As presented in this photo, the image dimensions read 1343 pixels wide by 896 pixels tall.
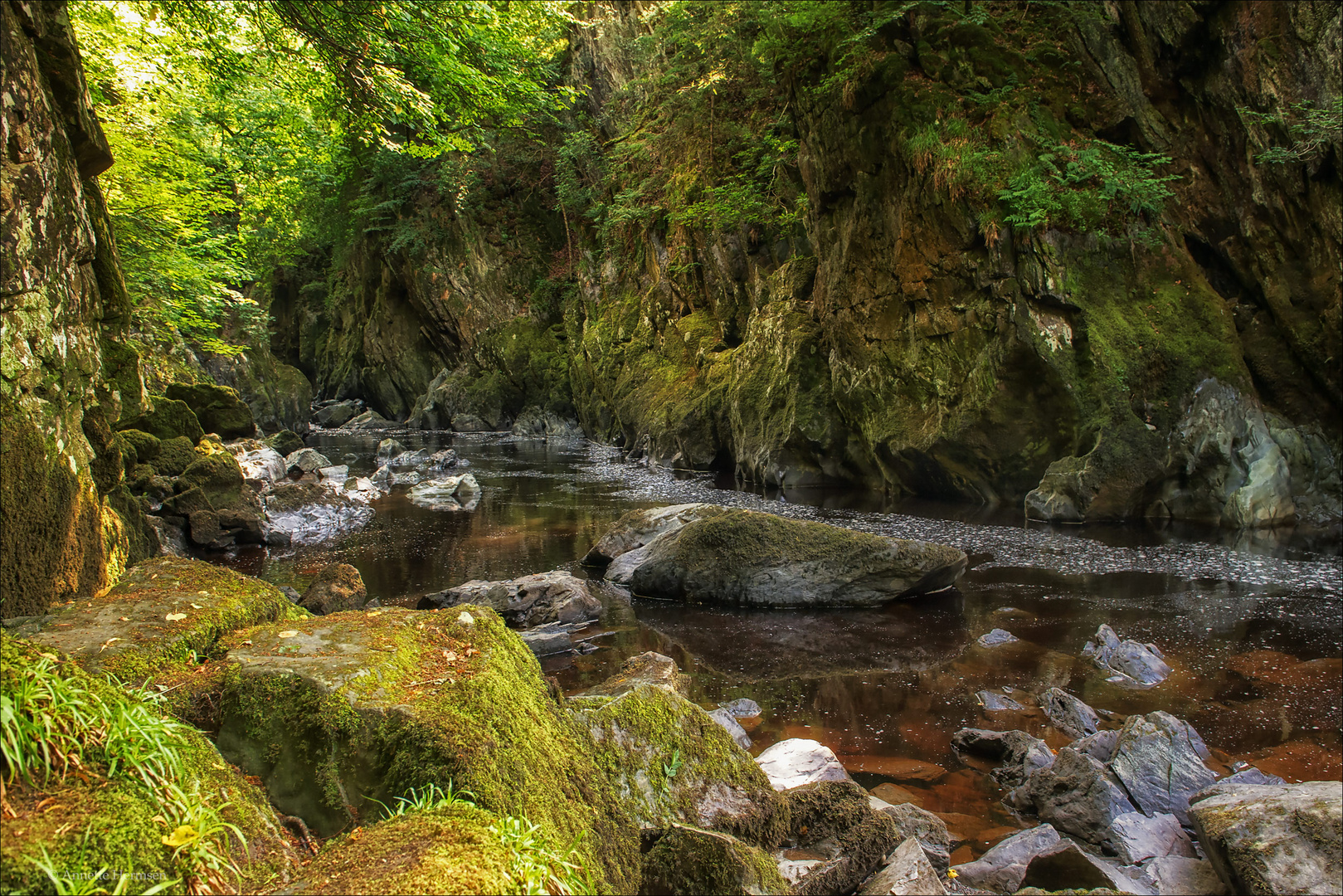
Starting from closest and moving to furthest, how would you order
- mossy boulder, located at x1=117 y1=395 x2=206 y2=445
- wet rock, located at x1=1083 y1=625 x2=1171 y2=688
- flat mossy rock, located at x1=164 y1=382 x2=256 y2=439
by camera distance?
wet rock, located at x1=1083 y1=625 x2=1171 y2=688 → mossy boulder, located at x1=117 y1=395 x2=206 y2=445 → flat mossy rock, located at x1=164 y1=382 x2=256 y2=439

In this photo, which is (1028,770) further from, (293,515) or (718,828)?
(293,515)

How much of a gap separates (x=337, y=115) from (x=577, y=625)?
310 inches

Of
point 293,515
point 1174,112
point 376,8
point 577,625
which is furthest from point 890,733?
point 1174,112

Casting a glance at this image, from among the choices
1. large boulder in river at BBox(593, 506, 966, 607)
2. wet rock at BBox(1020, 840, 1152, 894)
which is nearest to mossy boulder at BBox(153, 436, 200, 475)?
large boulder in river at BBox(593, 506, 966, 607)

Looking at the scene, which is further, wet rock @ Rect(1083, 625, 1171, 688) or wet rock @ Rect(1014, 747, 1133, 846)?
wet rock @ Rect(1083, 625, 1171, 688)

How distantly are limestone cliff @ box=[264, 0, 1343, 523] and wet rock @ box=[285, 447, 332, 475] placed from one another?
34.9 ft

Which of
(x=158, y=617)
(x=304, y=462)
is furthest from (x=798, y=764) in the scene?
(x=304, y=462)

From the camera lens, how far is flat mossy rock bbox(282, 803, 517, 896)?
188cm

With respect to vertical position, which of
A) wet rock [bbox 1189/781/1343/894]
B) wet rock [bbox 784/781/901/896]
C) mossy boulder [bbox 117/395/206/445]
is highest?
mossy boulder [bbox 117/395/206/445]

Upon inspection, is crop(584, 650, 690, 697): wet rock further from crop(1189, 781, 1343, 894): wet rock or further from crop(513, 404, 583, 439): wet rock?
crop(513, 404, 583, 439): wet rock

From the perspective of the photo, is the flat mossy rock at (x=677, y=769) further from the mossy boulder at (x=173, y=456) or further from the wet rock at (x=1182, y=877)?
the mossy boulder at (x=173, y=456)

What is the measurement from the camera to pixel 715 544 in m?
9.55

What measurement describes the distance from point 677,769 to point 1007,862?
5.51ft

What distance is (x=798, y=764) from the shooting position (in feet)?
14.9
